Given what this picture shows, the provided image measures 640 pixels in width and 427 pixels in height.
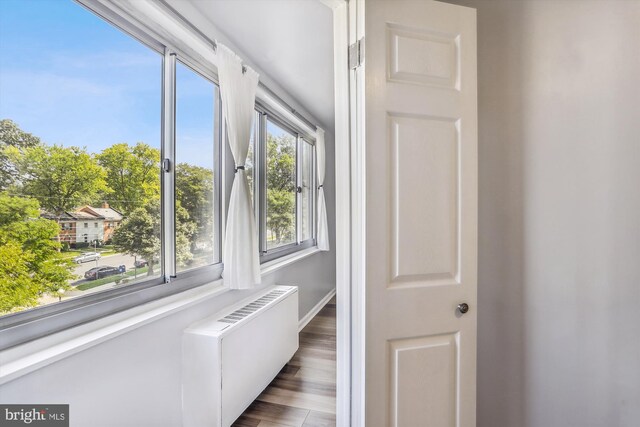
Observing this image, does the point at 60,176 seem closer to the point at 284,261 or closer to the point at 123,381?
the point at 123,381

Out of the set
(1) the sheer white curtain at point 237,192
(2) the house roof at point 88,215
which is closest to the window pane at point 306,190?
(1) the sheer white curtain at point 237,192

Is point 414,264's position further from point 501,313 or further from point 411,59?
point 411,59

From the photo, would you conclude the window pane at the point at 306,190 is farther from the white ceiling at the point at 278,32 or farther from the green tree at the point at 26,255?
the green tree at the point at 26,255

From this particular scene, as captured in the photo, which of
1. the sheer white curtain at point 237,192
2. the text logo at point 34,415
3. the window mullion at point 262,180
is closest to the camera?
the text logo at point 34,415

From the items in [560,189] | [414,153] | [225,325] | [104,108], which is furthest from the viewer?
[225,325]

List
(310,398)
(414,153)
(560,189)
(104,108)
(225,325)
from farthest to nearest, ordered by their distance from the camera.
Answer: (310,398) < (225,325) < (104,108) < (560,189) < (414,153)

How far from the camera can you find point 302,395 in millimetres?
2037

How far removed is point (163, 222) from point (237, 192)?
1.65 ft

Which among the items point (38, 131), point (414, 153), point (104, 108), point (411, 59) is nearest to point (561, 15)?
point (411, 59)

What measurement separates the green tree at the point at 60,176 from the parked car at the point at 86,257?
21 centimetres

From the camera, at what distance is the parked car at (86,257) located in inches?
49.8

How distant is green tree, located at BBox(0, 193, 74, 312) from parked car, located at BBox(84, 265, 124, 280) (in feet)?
0.35

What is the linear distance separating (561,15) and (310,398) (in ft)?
8.22

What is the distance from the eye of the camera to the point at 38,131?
1146 mm
